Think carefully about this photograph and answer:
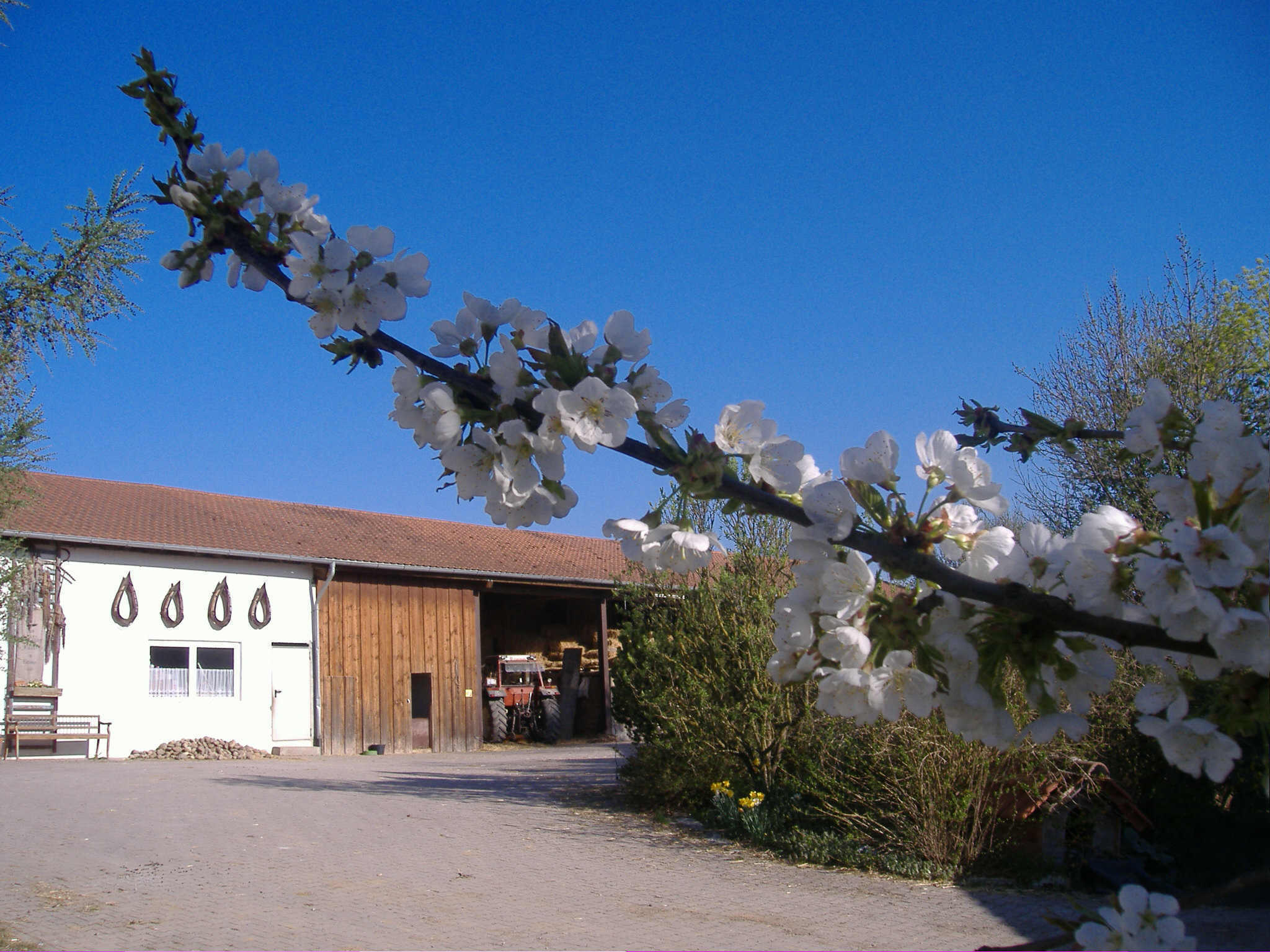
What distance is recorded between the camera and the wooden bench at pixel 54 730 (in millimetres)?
15859

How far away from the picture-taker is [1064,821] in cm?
711

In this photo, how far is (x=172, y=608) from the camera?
18438 mm

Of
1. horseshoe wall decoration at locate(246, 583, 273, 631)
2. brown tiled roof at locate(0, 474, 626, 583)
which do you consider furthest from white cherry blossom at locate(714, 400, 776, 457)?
horseshoe wall decoration at locate(246, 583, 273, 631)

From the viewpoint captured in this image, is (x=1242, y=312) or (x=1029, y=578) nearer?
(x=1029, y=578)

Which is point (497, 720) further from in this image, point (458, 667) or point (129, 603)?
point (129, 603)

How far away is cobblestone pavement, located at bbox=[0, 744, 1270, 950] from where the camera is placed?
18.0 feet

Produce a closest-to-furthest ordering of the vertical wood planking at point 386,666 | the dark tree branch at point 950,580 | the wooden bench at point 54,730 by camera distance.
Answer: the dark tree branch at point 950,580 < the wooden bench at point 54,730 < the vertical wood planking at point 386,666

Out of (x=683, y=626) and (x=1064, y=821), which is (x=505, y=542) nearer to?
(x=683, y=626)

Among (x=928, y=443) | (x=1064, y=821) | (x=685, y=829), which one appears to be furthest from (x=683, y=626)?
(x=928, y=443)

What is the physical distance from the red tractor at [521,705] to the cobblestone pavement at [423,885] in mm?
13077

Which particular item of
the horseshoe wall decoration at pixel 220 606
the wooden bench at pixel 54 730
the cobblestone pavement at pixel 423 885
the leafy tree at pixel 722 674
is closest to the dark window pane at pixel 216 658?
the horseshoe wall decoration at pixel 220 606

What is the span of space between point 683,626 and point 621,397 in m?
8.81

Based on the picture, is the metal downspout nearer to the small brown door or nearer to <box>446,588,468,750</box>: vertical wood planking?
the small brown door

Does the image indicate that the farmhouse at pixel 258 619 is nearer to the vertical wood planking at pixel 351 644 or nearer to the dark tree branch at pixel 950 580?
the vertical wood planking at pixel 351 644
